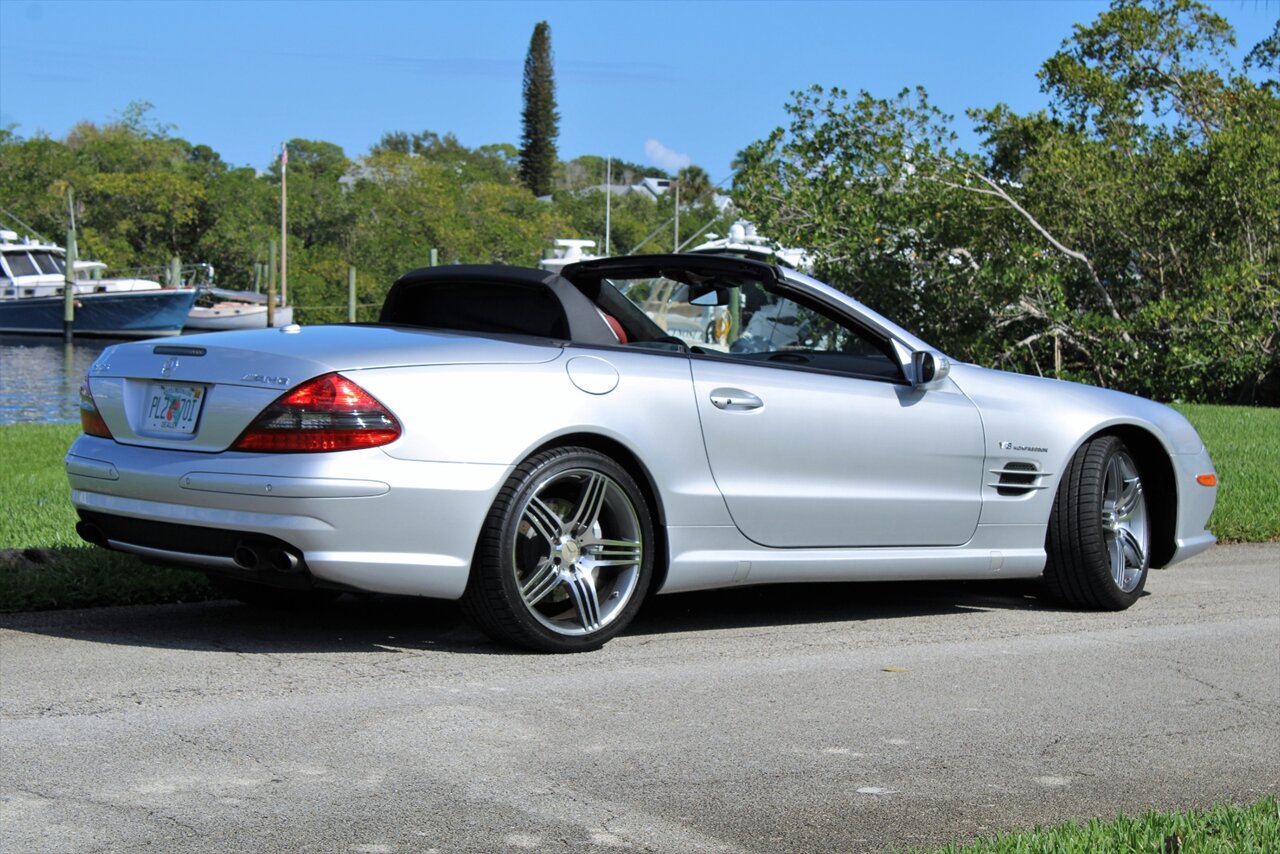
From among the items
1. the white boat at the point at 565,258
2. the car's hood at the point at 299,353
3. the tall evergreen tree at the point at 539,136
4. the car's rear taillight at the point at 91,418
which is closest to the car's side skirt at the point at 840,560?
the car's hood at the point at 299,353

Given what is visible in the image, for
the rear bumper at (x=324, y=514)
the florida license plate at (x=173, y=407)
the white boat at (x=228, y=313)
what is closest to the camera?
the rear bumper at (x=324, y=514)

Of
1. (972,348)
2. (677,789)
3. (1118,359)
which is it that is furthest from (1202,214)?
(677,789)

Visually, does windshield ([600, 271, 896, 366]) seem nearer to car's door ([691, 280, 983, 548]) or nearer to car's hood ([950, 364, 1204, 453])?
car's door ([691, 280, 983, 548])

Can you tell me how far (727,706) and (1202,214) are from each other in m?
18.8

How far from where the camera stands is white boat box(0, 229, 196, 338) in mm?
59469

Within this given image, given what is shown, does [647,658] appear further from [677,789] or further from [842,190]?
[842,190]

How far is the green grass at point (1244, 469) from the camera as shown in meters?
9.63

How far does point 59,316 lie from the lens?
60.1 m

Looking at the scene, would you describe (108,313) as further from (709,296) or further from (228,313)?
(709,296)

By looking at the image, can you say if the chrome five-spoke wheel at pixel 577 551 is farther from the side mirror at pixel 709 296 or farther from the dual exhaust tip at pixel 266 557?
the side mirror at pixel 709 296

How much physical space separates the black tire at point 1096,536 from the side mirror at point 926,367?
86cm

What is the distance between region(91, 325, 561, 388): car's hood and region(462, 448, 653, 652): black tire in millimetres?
428

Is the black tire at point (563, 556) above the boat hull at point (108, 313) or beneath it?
beneath

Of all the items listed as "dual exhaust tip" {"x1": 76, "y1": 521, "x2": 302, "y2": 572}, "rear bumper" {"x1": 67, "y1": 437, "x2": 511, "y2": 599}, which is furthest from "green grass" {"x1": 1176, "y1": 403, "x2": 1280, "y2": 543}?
"dual exhaust tip" {"x1": 76, "y1": 521, "x2": 302, "y2": 572}
